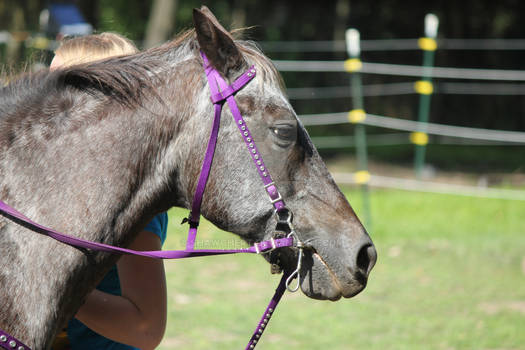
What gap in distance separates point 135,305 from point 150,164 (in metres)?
0.59

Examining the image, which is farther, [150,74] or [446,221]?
[446,221]

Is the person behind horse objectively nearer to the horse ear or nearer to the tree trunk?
the horse ear

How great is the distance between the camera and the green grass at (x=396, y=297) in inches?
190

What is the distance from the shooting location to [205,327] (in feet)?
16.6

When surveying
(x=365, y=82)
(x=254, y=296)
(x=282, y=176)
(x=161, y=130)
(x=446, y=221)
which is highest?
(x=161, y=130)

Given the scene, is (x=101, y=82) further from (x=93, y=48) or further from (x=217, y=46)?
(x=93, y=48)

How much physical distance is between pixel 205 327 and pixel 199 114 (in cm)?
334

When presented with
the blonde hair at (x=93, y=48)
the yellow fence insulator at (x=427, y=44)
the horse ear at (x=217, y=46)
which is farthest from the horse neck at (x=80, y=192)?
the yellow fence insulator at (x=427, y=44)

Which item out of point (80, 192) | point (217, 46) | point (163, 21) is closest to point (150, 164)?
point (80, 192)

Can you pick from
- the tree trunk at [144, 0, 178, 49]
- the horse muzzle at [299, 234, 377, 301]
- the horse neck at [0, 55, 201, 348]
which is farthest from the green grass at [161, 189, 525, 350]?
the tree trunk at [144, 0, 178, 49]

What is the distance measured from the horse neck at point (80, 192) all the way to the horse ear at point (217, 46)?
125 millimetres

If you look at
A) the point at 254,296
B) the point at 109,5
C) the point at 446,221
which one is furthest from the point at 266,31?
the point at 254,296

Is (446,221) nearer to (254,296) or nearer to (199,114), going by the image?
(254,296)

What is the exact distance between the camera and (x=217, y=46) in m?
2.01
